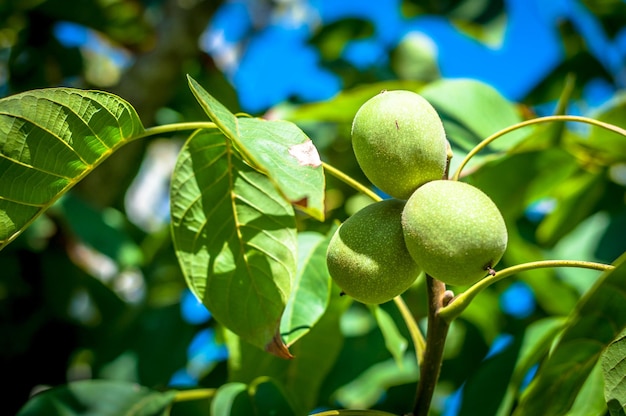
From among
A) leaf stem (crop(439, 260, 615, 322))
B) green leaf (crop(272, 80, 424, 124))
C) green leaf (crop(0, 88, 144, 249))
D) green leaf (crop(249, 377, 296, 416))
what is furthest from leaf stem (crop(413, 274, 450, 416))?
green leaf (crop(272, 80, 424, 124))

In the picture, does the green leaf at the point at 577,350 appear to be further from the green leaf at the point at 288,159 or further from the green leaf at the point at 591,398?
the green leaf at the point at 288,159

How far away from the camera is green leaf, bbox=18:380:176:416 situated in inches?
45.5

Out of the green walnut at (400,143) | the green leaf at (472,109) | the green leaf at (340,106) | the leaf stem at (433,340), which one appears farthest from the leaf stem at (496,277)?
the green leaf at (340,106)

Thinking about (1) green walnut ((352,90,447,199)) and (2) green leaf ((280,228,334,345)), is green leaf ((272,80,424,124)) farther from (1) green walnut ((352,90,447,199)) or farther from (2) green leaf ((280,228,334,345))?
(1) green walnut ((352,90,447,199))

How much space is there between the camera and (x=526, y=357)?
1173 millimetres

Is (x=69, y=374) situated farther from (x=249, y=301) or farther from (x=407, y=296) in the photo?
(x=249, y=301)

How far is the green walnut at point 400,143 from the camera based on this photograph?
0.76 meters

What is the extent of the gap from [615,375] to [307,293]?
45cm

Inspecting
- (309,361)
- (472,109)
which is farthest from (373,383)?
(472,109)

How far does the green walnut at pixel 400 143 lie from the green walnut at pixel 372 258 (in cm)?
4

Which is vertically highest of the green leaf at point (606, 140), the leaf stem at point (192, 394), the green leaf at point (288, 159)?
the green leaf at point (288, 159)

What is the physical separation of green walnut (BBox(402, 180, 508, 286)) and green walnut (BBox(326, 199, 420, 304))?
1.2 inches

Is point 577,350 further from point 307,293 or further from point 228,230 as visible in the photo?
point 228,230

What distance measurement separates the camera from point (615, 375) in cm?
73
